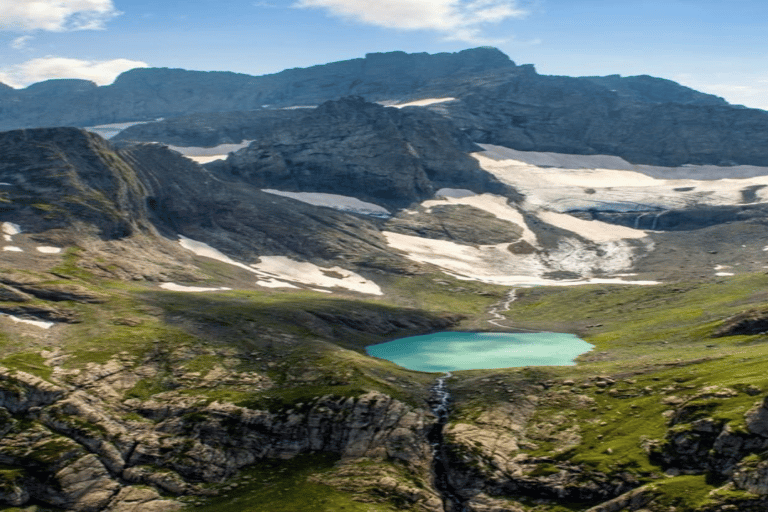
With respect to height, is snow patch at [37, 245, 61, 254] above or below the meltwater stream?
above

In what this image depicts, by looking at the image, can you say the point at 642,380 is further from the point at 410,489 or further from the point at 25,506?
the point at 25,506

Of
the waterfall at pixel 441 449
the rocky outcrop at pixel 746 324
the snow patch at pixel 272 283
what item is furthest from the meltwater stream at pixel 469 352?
the snow patch at pixel 272 283

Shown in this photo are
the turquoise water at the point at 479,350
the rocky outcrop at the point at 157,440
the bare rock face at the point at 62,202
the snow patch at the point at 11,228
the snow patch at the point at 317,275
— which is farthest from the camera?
the snow patch at the point at 317,275

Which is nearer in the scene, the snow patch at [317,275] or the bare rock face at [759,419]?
the bare rock face at [759,419]

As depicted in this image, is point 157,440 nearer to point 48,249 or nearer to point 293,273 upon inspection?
point 48,249

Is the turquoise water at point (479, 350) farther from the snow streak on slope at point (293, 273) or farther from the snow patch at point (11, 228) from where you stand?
the snow patch at point (11, 228)

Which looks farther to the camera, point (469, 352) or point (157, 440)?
point (469, 352)

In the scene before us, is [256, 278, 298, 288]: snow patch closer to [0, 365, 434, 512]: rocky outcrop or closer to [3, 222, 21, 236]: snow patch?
[3, 222, 21, 236]: snow patch

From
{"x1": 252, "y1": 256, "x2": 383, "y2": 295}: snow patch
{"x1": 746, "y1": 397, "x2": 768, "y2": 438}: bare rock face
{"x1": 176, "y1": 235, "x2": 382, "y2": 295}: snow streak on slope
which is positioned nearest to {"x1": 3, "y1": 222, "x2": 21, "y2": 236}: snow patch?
{"x1": 176, "y1": 235, "x2": 382, "y2": 295}: snow streak on slope

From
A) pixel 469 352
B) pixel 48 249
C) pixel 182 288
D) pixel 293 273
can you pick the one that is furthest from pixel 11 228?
pixel 469 352
